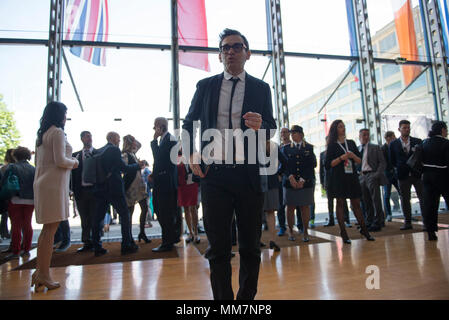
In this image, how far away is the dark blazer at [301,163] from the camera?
12.2 ft

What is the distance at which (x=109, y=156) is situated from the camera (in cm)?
336

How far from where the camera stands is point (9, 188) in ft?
11.4

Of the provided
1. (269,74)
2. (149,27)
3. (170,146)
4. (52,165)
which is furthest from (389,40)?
(52,165)

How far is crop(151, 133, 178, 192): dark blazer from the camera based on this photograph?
133 inches

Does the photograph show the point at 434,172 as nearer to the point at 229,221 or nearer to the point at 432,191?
the point at 432,191

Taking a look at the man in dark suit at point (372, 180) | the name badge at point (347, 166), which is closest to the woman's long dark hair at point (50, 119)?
the name badge at point (347, 166)

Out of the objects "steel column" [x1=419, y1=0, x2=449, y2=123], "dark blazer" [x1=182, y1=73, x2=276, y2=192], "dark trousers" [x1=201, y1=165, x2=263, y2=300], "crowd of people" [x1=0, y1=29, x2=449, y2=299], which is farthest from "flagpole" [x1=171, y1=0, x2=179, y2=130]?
"steel column" [x1=419, y1=0, x2=449, y2=123]

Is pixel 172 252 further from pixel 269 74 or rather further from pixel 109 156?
pixel 269 74

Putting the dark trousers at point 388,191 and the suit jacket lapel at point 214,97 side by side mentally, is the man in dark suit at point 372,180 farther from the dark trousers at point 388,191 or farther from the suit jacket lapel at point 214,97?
the suit jacket lapel at point 214,97

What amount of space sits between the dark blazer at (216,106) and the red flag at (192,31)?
418 cm

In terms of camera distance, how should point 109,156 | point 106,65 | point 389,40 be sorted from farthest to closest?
point 389,40 < point 106,65 < point 109,156

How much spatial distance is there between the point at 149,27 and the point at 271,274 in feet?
16.0

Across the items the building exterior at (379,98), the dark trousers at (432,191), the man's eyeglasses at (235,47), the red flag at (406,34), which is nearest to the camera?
the man's eyeglasses at (235,47)

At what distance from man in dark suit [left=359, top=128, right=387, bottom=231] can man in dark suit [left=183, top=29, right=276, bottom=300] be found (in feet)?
12.0
